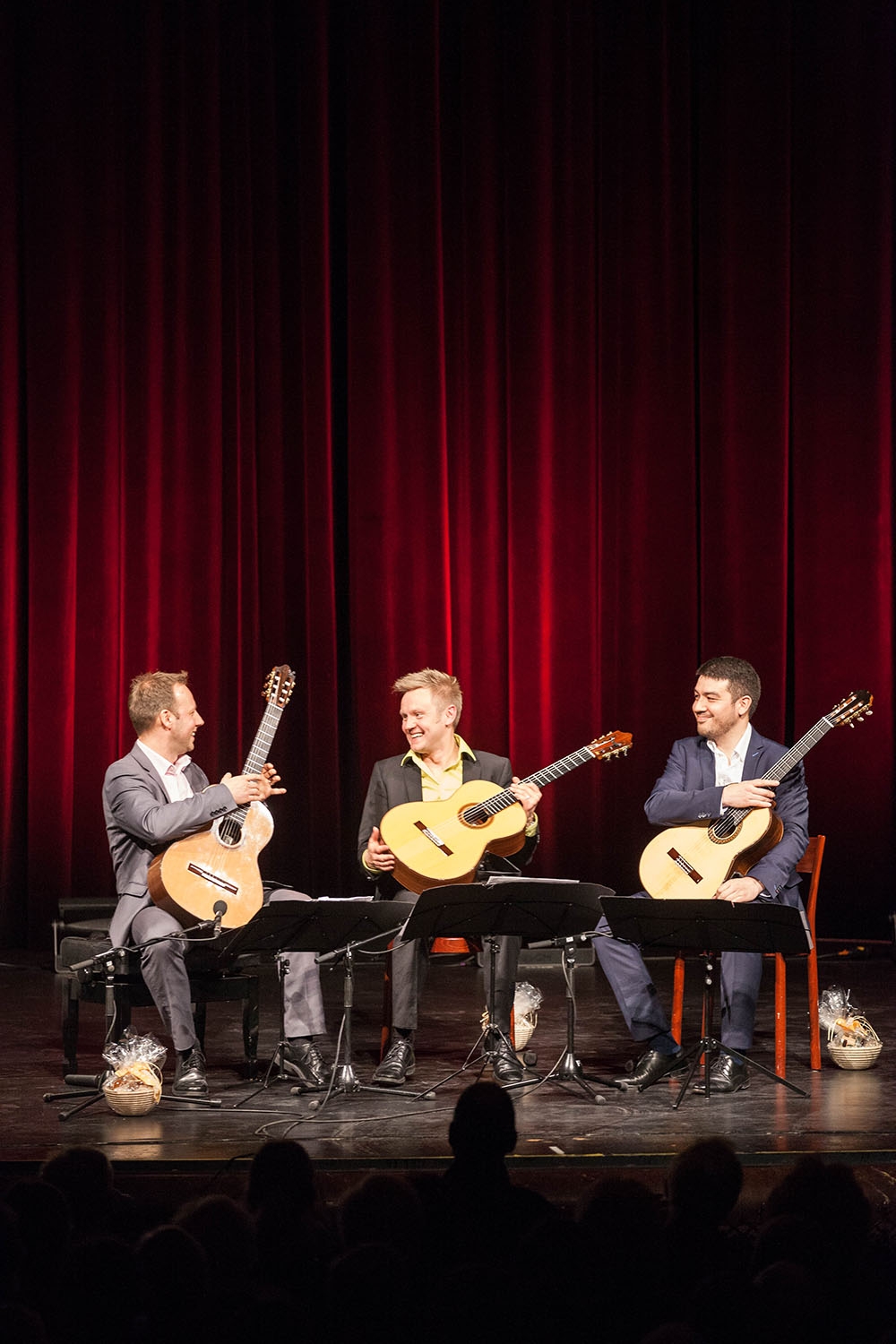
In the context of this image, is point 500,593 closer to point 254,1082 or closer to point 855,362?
point 855,362

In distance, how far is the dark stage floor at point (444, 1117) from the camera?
390cm

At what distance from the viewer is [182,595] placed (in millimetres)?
7941

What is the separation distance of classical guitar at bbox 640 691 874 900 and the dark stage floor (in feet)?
2.06

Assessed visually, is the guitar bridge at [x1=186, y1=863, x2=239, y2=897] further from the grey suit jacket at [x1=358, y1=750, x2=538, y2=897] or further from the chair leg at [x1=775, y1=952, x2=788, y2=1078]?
the chair leg at [x1=775, y1=952, x2=788, y2=1078]

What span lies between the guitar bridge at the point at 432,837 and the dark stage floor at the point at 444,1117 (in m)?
0.55

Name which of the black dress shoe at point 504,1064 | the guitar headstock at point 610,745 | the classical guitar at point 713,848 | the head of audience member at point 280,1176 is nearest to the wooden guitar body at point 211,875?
the black dress shoe at point 504,1064

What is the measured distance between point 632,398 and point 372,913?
170 inches

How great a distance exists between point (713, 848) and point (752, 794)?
23cm

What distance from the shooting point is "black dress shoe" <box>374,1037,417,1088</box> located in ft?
15.7

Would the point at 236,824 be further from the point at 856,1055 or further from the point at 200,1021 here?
the point at 856,1055

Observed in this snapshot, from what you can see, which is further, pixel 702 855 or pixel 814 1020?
pixel 814 1020

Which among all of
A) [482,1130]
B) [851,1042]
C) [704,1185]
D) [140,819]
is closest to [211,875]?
[140,819]

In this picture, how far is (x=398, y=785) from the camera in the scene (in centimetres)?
534

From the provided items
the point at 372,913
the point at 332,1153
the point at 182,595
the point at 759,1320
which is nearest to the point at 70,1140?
the point at 332,1153
